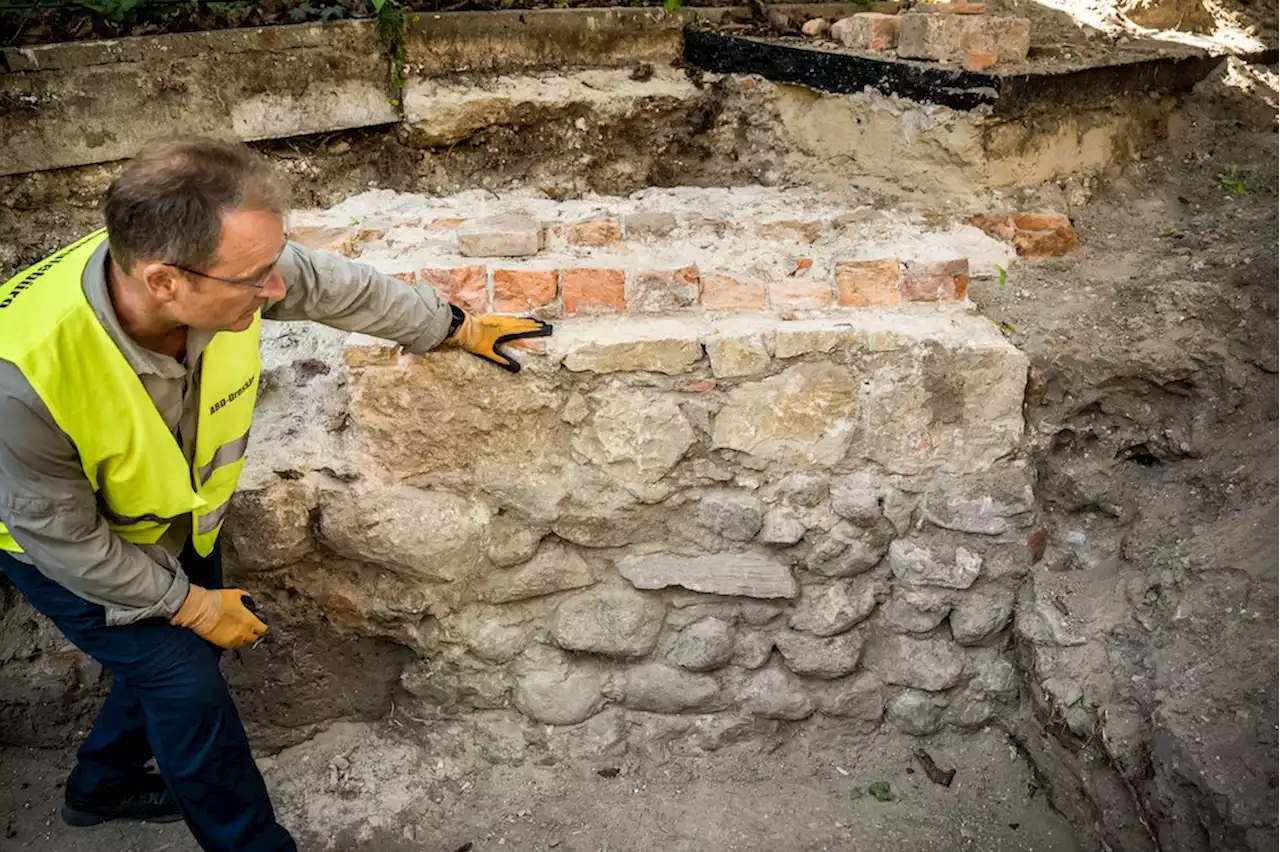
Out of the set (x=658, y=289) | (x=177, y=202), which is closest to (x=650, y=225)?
(x=658, y=289)

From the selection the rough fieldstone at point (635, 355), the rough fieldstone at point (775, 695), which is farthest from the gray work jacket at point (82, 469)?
the rough fieldstone at point (775, 695)

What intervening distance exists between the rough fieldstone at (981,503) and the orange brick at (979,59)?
1.19 meters

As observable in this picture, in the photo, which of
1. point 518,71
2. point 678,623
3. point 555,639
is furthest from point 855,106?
point 555,639

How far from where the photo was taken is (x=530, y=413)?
7.85 feet

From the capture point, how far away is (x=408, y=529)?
2385mm

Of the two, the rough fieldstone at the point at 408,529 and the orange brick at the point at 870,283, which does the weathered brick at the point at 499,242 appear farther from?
the orange brick at the point at 870,283

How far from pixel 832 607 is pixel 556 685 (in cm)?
79

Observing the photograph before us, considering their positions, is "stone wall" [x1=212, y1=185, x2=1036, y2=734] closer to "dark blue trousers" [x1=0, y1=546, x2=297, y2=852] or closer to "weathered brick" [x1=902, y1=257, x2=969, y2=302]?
"weathered brick" [x1=902, y1=257, x2=969, y2=302]

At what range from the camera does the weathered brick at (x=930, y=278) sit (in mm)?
2512

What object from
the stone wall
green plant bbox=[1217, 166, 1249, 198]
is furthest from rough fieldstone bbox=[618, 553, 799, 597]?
green plant bbox=[1217, 166, 1249, 198]

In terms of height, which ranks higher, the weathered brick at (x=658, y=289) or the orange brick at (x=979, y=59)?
the orange brick at (x=979, y=59)

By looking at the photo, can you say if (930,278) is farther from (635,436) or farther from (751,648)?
(751,648)

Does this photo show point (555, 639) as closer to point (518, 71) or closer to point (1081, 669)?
point (1081, 669)

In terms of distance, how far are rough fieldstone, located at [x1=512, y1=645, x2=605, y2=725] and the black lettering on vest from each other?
1.07 meters
